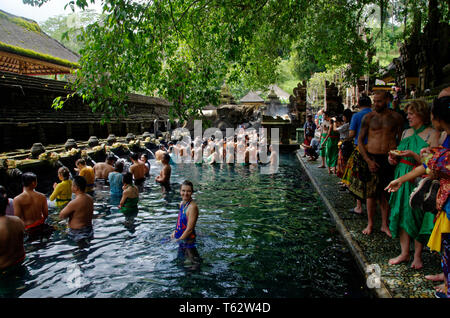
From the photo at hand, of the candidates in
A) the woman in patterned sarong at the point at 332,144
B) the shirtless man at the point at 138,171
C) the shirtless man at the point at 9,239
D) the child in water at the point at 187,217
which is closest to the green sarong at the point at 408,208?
the child in water at the point at 187,217

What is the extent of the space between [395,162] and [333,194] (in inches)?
186

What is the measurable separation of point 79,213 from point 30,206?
2.86 ft

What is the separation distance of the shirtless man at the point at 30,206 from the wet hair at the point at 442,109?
634 cm

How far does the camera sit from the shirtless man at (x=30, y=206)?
6.24 m

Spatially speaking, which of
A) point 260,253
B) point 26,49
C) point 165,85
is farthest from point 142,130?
point 260,253

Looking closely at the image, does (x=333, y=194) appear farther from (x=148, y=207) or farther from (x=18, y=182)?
(x=18, y=182)

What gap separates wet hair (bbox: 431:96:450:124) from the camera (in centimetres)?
322

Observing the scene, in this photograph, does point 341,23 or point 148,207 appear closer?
point 148,207

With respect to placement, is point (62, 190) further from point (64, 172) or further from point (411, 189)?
point (411, 189)

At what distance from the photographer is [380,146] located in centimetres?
545

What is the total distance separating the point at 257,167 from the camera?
16.1 metres

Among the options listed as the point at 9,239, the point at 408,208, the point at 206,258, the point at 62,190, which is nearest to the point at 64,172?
the point at 62,190

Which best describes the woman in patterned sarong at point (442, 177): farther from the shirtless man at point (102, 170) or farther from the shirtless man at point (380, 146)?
the shirtless man at point (102, 170)

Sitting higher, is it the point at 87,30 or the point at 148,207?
the point at 87,30
